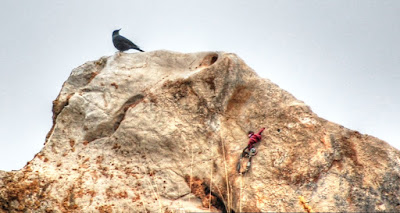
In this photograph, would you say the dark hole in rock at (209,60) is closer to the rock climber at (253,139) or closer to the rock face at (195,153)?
the rock face at (195,153)

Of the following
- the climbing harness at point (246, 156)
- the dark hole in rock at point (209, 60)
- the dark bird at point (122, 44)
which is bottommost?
the climbing harness at point (246, 156)

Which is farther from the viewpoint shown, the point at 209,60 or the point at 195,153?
the point at 209,60

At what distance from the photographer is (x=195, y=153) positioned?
650 cm

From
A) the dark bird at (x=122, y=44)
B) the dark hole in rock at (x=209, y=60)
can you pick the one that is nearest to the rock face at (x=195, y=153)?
the dark hole in rock at (x=209, y=60)

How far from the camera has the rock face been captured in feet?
18.6

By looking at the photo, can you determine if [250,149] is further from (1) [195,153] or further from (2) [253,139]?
(1) [195,153]

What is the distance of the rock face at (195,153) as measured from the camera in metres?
5.67

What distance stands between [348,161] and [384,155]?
64 centimetres

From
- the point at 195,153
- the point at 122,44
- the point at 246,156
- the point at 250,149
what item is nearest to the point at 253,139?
the point at 250,149

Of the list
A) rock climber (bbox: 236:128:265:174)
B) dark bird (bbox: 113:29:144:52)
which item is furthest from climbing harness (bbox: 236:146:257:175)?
dark bird (bbox: 113:29:144:52)

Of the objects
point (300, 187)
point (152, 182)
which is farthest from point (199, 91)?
point (300, 187)

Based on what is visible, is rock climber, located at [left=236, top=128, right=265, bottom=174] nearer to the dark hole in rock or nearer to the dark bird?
the dark hole in rock

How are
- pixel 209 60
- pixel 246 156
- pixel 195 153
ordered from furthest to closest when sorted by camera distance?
pixel 209 60
pixel 195 153
pixel 246 156

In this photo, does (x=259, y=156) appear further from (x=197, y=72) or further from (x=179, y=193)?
(x=197, y=72)
